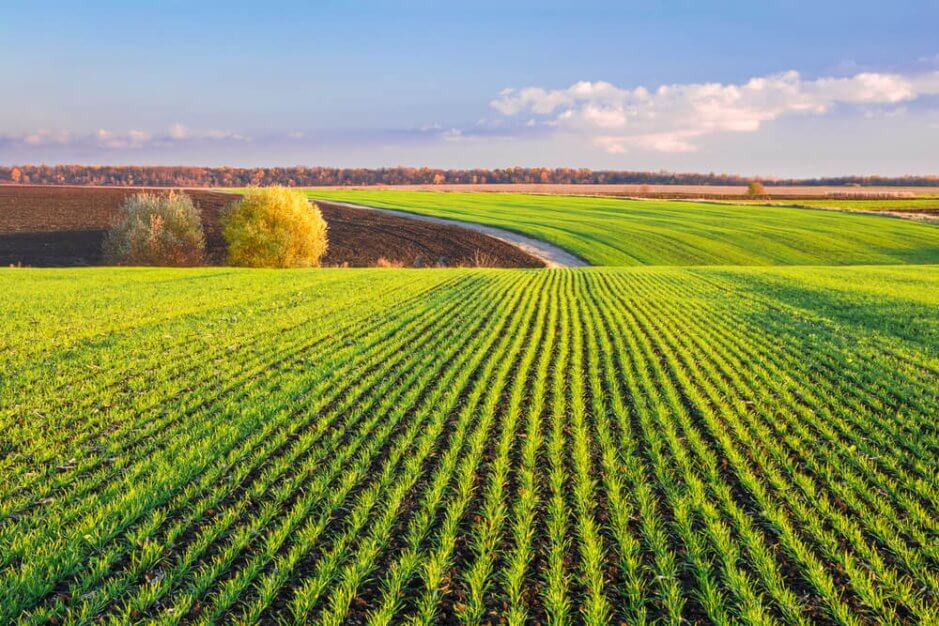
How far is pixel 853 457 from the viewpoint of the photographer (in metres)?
8.02

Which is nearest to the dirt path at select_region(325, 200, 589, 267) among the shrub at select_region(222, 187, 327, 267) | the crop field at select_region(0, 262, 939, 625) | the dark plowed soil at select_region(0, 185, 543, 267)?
the dark plowed soil at select_region(0, 185, 543, 267)

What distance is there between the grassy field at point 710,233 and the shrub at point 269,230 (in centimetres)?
2561

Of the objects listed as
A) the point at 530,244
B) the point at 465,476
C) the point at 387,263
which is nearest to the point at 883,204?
the point at 530,244

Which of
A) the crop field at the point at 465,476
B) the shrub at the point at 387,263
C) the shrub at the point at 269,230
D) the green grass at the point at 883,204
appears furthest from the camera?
the green grass at the point at 883,204

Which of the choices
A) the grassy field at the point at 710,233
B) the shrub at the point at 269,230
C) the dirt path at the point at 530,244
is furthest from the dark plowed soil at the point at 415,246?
the grassy field at the point at 710,233

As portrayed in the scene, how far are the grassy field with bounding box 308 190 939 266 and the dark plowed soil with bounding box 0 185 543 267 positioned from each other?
29.4 ft

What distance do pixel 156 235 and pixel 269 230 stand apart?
1036 centimetres

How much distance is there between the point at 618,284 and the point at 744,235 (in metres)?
38.1

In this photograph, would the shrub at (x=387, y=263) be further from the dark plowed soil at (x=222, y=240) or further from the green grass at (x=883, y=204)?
the green grass at (x=883, y=204)

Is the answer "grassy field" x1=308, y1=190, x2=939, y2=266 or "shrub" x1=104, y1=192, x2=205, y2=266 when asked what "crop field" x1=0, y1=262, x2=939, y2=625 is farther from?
"grassy field" x1=308, y1=190, x2=939, y2=266

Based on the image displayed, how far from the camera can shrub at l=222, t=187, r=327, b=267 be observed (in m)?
46.1

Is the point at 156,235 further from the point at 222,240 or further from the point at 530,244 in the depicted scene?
the point at 530,244

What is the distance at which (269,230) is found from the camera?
46156 mm

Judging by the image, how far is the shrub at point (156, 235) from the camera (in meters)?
47.5
